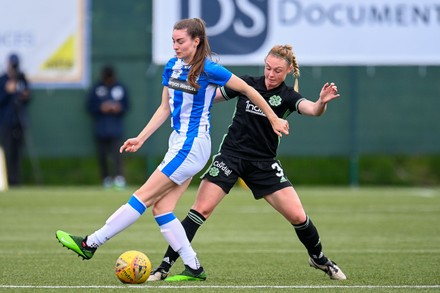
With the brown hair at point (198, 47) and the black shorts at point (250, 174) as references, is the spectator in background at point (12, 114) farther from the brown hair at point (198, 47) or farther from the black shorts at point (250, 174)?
the brown hair at point (198, 47)

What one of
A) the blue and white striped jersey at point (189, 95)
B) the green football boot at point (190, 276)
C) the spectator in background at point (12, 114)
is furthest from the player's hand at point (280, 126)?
the spectator in background at point (12, 114)

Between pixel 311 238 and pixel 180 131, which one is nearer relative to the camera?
pixel 180 131

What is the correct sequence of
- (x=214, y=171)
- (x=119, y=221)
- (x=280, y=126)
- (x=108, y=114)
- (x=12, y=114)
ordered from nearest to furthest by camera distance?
1. (x=280, y=126)
2. (x=119, y=221)
3. (x=214, y=171)
4. (x=12, y=114)
5. (x=108, y=114)

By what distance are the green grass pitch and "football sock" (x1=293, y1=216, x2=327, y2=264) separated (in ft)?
0.56

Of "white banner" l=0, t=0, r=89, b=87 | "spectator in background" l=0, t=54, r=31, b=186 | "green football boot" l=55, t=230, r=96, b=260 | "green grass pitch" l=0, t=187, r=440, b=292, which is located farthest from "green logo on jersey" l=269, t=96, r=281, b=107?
"white banner" l=0, t=0, r=89, b=87

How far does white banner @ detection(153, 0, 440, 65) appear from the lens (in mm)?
18500

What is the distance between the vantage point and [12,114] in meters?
18.2

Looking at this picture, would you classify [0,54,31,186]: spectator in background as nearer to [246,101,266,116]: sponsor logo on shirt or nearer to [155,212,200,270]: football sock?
[246,101,266,116]: sponsor logo on shirt

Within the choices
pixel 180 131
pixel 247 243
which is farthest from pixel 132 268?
pixel 247 243

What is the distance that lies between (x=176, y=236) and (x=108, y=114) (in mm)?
11240

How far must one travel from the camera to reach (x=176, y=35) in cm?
710

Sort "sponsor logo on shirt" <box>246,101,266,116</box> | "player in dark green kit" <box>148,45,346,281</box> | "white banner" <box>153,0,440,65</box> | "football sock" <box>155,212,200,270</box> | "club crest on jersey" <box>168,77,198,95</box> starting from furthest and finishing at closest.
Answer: "white banner" <box>153,0,440,65</box>
"sponsor logo on shirt" <box>246,101,266,116</box>
"player in dark green kit" <box>148,45,346,281</box>
"football sock" <box>155,212,200,270</box>
"club crest on jersey" <box>168,77,198,95</box>

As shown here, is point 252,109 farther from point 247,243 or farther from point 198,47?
point 247,243

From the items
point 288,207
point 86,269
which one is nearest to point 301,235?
point 288,207
